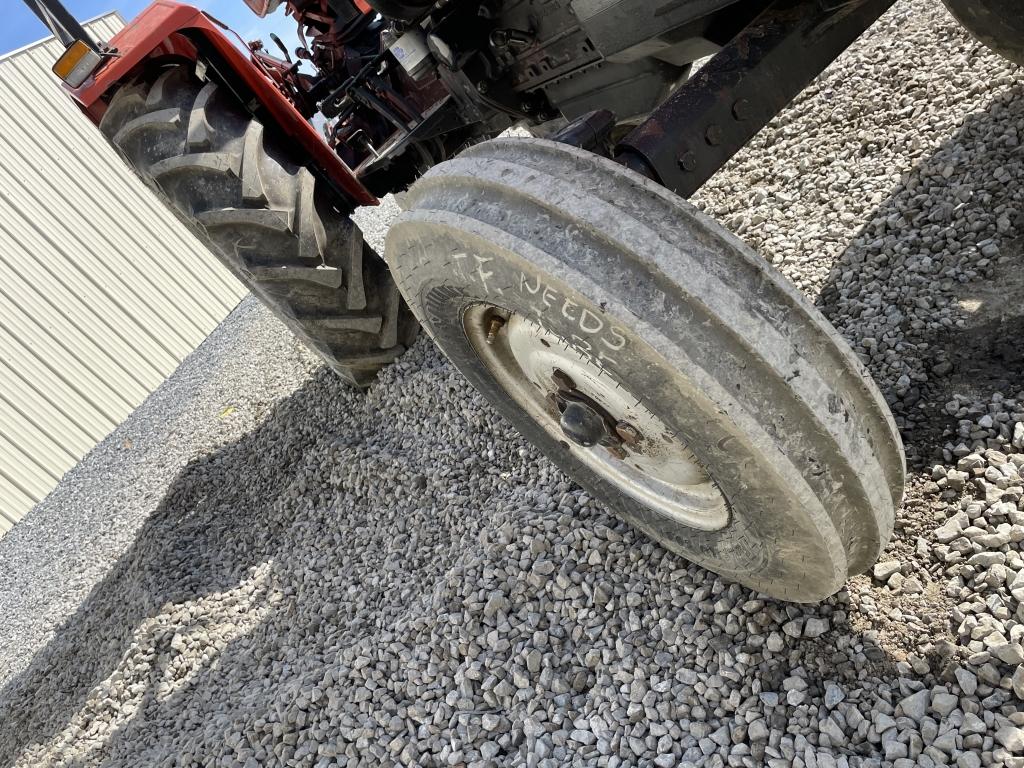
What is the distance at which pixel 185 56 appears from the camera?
8.96ft

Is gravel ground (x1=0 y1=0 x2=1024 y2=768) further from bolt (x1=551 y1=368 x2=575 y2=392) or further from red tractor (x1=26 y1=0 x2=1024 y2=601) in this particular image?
bolt (x1=551 y1=368 x2=575 y2=392)

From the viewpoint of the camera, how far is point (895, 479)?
1.34m

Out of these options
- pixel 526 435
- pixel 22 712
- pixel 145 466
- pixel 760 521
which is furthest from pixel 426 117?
pixel 145 466

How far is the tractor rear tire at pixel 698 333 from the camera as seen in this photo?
1.16 meters

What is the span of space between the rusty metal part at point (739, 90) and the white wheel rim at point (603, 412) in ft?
1.52

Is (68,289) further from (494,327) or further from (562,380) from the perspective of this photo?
(562,380)

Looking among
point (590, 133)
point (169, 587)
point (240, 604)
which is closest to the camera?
point (590, 133)

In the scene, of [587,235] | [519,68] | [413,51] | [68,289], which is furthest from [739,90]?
[68,289]

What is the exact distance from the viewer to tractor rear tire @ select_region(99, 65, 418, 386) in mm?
2557

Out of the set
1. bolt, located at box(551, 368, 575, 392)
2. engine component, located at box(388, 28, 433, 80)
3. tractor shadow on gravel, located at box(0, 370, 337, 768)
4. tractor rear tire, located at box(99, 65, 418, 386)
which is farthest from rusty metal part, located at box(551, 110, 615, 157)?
tractor shadow on gravel, located at box(0, 370, 337, 768)

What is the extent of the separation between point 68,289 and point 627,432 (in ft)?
22.4

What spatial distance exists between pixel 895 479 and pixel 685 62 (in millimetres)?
1607

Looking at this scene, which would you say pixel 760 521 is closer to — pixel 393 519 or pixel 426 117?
pixel 393 519

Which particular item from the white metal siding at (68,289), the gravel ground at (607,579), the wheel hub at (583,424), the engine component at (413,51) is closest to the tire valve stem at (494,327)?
the wheel hub at (583,424)
